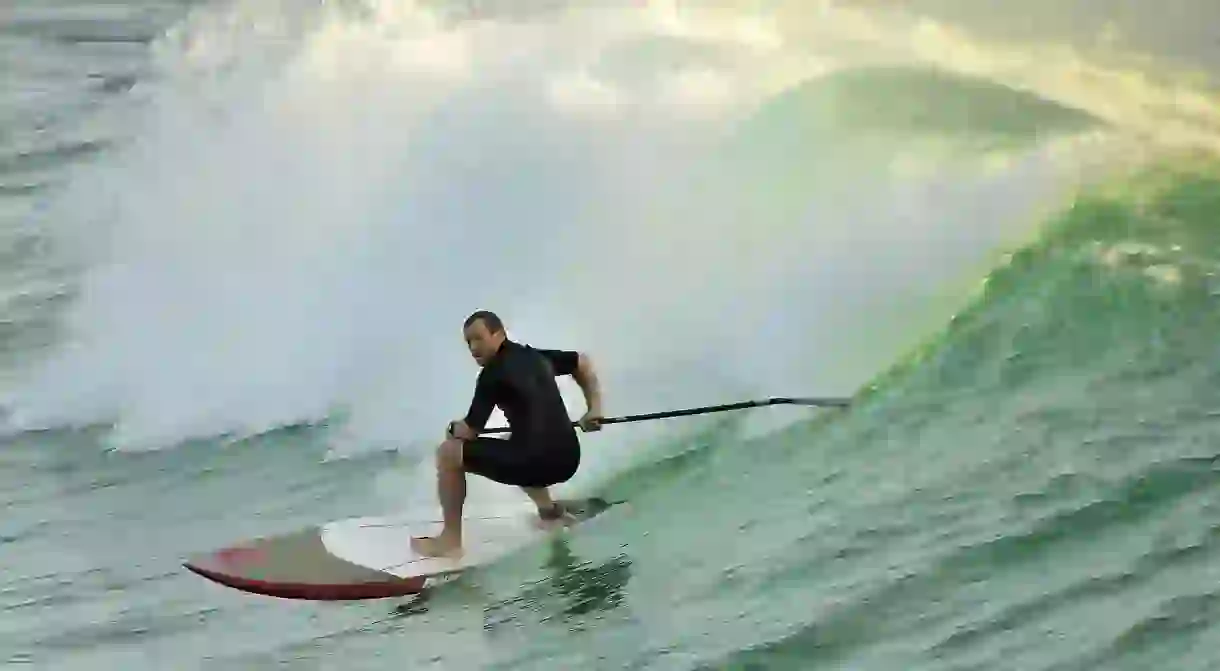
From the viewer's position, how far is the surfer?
190 inches

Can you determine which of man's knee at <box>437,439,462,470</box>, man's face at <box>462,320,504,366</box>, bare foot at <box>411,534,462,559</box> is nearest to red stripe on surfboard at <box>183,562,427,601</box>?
bare foot at <box>411,534,462,559</box>

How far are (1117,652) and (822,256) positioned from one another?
3904mm

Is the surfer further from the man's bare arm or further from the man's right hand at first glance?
the man's bare arm

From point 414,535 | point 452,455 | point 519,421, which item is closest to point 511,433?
point 519,421

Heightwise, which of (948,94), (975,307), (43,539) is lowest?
(43,539)

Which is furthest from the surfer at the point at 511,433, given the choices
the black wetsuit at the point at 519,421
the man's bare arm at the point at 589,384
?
the man's bare arm at the point at 589,384

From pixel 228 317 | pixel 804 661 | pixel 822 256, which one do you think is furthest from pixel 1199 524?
pixel 228 317

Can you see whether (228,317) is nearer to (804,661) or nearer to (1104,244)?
(1104,244)

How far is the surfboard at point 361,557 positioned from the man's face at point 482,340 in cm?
63

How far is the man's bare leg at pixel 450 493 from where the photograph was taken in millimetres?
4867

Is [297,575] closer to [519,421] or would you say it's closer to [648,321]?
[519,421]

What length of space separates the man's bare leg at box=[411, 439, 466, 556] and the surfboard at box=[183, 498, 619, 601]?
42mm

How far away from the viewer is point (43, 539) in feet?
20.5

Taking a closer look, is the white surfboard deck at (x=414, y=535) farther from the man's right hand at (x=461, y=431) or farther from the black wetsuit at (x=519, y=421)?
the man's right hand at (x=461, y=431)
